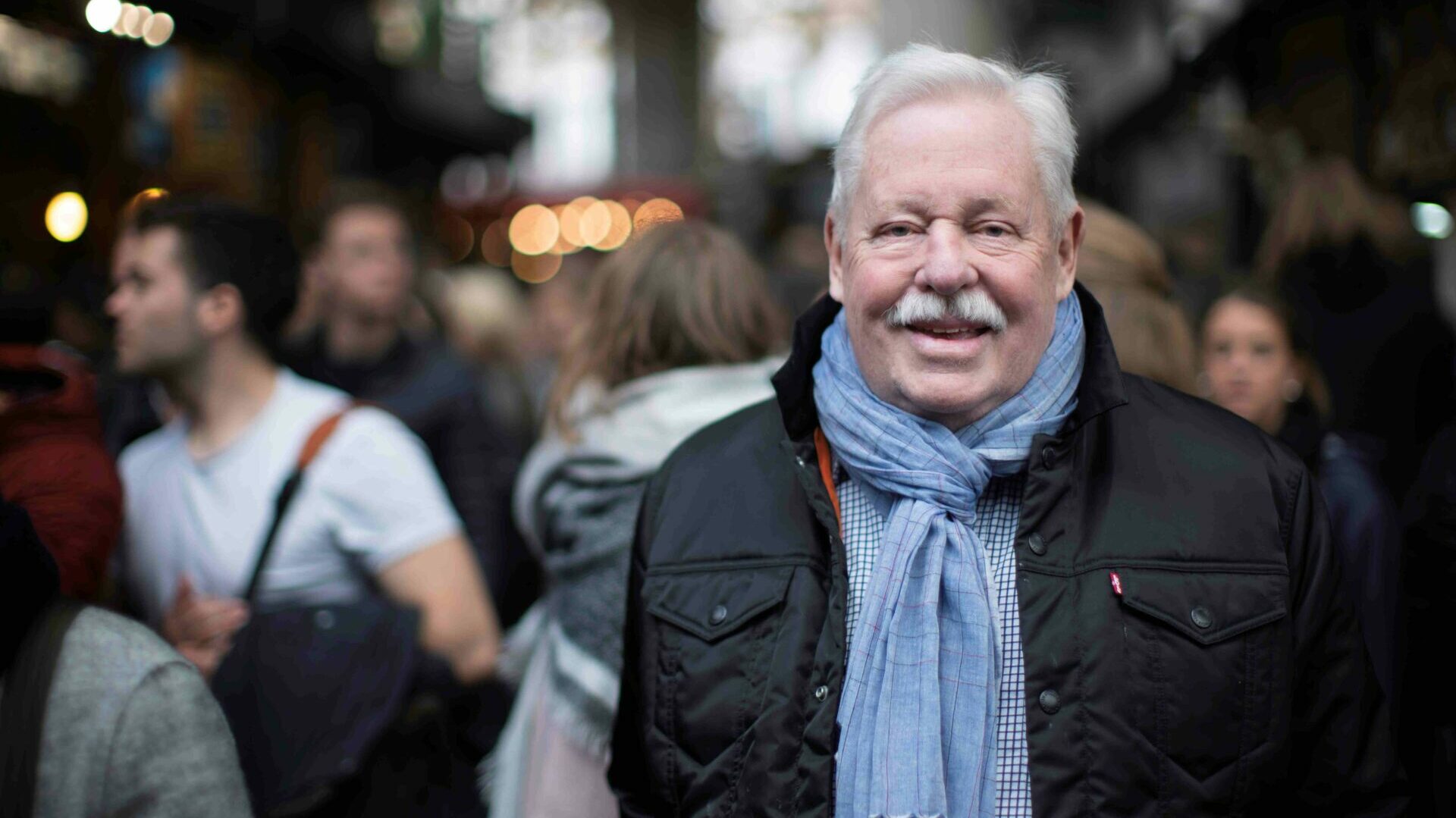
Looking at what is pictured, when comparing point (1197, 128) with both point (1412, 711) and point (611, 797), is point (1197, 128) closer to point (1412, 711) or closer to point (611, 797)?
point (1412, 711)

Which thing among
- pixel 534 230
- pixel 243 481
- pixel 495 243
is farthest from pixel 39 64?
pixel 534 230

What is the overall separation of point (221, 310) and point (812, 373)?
1876 millimetres

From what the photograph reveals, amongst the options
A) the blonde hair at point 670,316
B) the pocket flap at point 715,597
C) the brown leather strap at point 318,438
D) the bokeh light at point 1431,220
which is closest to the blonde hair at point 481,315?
the brown leather strap at point 318,438

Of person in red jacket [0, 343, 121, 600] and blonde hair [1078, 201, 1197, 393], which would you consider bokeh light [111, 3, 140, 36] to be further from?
blonde hair [1078, 201, 1197, 393]

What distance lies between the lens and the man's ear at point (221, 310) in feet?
10.7

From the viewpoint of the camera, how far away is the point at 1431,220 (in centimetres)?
508

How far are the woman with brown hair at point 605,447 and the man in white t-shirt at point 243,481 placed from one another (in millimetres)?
257

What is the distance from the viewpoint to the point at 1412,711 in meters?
2.94

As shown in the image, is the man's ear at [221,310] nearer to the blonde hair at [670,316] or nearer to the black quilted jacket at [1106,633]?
the blonde hair at [670,316]

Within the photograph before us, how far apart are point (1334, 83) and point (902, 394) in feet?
18.1

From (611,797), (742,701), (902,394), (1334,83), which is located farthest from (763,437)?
(1334,83)

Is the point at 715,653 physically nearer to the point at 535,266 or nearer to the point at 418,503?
the point at 418,503

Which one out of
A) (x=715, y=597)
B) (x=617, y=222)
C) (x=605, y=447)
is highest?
(x=617, y=222)

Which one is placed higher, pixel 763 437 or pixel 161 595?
pixel 763 437
